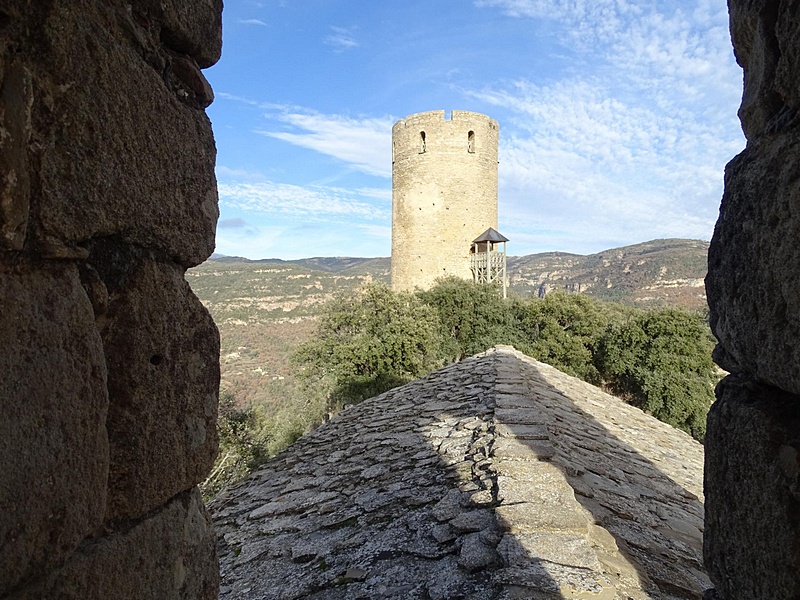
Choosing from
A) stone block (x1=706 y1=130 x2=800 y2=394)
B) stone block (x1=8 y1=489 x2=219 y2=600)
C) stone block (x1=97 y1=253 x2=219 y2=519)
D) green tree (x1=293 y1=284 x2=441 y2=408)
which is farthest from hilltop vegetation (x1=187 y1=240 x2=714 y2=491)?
stone block (x1=706 y1=130 x2=800 y2=394)

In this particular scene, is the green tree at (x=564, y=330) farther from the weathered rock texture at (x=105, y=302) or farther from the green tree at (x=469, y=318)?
the weathered rock texture at (x=105, y=302)

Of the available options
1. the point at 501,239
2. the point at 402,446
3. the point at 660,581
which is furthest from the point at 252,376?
the point at 660,581

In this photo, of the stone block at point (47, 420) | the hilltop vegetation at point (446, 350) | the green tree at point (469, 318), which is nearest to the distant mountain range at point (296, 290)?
the hilltop vegetation at point (446, 350)

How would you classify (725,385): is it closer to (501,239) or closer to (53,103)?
(53,103)

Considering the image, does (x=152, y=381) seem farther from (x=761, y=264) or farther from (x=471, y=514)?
(x=471, y=514)

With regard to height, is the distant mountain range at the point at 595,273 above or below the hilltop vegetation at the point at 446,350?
above

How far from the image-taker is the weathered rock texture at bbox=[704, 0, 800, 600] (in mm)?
1053

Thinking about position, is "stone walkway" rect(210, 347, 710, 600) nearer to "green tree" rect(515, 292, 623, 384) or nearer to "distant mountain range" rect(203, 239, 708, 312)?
"green tree" rect(515, 292, 623, 384)

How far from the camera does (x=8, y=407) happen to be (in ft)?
2.90

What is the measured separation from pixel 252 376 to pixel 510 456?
27523 mm

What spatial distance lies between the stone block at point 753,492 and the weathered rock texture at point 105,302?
4.49ft

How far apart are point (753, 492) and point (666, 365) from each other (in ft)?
51.1

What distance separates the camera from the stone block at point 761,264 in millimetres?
1025

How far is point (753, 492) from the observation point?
119 cm
